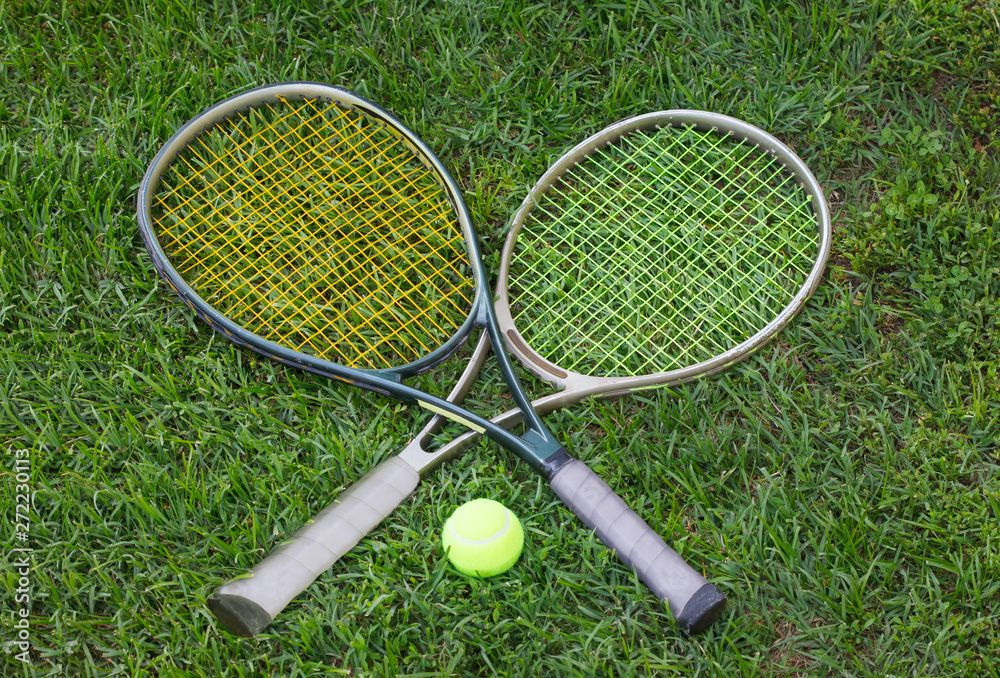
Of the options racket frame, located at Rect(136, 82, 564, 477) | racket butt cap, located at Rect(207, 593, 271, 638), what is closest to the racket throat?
racket frame, located at Rect(136, 82, 564, 477)

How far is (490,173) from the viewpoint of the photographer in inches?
127

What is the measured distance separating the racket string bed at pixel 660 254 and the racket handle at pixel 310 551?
2.27ft

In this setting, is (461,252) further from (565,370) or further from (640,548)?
(640,548)

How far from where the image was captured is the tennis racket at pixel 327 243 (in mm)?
2707

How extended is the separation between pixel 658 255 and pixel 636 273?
11 cm

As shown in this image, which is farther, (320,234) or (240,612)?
(320,234)

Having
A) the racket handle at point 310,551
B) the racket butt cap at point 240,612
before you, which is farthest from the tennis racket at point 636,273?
the racket butt cap at point 240,612

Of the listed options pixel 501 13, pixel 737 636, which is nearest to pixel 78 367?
pixel 501 13

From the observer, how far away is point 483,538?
2.52m

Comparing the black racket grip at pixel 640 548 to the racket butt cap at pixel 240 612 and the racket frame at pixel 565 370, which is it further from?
the racket butt cap at pixel 240 612

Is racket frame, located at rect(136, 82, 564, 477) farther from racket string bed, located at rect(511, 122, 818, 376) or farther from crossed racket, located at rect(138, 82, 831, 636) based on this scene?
racket string bed, located at rect(511, 122, 818, 376)

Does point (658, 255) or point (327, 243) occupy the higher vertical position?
point (327, 243)

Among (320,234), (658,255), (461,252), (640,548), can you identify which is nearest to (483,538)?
(640,548)

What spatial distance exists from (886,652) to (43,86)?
3.79 metres
